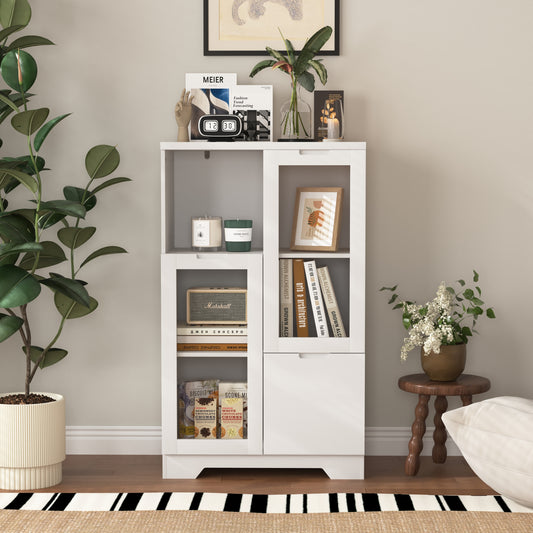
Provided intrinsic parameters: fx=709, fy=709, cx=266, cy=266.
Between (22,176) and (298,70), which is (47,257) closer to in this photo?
(22,176)

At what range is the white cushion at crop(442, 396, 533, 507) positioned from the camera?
154cm

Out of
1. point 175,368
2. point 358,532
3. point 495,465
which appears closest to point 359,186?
point 175,368

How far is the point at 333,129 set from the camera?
2.88 metres

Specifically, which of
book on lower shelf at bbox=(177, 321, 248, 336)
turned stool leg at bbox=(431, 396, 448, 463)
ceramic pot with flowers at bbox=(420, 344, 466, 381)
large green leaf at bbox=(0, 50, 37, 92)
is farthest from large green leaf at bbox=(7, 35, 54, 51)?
turned stool leg at bbox=(431, 396, 448, 463)

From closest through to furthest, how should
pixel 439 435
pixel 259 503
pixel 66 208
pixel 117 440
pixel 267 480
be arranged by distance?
pixel 259 503, pixel 66 208, pixel 267 480, pixel 439 435, pixel 117 440

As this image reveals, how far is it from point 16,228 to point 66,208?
0.27 metres

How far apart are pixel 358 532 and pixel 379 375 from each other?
2.21 metres

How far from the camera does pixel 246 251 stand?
9.41ft

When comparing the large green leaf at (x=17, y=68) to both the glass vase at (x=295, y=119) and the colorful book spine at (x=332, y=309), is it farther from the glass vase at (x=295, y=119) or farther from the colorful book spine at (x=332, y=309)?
the colorful book spine at (x=332, y=309)

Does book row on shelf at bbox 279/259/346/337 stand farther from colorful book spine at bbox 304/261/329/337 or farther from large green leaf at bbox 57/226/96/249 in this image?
large green leaf at bbox 57/226/96/249

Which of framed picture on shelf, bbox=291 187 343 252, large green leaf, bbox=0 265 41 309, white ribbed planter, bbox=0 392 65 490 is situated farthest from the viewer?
framed picture on shelf, bbox=291 187 343 252

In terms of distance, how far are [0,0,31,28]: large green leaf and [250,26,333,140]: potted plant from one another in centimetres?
90

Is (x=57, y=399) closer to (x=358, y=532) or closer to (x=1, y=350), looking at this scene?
(x=1, y=350)

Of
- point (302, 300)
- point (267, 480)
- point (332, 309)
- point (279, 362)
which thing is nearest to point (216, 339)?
point (279, 362)
